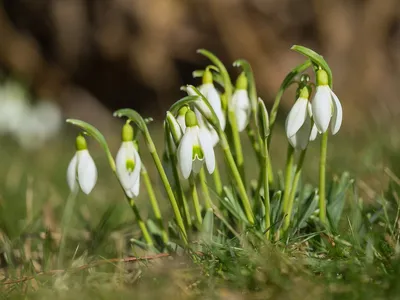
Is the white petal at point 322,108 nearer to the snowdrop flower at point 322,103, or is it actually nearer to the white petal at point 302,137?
the snowdrop flower at point 322,103

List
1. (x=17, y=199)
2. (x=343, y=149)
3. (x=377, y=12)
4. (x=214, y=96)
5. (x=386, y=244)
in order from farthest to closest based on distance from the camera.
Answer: (x=377, y=12), (x=343, y=149), (x=17, y=199), (x=214, y=96), (x=386, y=244)

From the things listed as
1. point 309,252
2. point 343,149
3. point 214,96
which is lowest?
point 343,149

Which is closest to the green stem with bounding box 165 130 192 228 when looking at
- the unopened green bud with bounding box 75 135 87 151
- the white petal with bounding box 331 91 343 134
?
the unopened green bud with bounding box 75 135 87 151

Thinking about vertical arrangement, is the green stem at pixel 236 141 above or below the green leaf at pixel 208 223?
above

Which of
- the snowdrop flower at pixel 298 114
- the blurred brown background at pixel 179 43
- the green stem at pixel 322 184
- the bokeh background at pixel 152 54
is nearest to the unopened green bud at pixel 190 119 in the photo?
the snowdrop flower at pixel 298 114

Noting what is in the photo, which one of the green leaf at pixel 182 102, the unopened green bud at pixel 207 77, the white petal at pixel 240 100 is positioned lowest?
the white petal at pixel 240 100

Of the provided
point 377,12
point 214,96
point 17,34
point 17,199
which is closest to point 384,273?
point 214,96

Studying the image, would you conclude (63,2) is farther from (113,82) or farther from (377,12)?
(377,12)

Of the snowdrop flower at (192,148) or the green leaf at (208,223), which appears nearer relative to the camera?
the snowdrop flower at (192,148)
